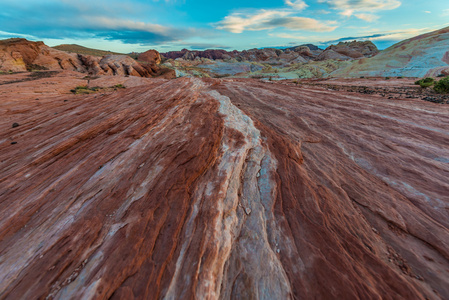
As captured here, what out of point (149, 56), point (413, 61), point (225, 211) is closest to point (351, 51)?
point (413, 61)

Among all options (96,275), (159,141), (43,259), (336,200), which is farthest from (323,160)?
(43,259)

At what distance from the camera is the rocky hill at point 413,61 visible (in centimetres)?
3472

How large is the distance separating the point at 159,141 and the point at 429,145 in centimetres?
1188

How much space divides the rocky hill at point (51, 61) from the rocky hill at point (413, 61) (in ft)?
209

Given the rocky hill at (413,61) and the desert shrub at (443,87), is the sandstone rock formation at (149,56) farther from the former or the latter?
the desert shrub at (443,87)

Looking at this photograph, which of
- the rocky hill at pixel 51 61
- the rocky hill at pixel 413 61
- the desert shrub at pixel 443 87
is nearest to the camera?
the desert shrub at pixel 443 87

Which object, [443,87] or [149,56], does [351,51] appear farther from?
[443,87]

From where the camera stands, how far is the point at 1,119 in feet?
39.2

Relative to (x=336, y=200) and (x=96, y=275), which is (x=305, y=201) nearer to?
(x=336, y=200)

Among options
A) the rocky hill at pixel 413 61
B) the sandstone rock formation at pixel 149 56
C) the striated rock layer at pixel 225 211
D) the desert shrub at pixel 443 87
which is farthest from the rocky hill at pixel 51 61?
the rocky hill at pixel 413 61

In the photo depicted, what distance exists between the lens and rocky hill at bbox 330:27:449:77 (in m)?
34.7

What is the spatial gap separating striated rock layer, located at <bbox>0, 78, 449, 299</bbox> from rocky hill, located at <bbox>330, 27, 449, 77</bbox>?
41175 mm

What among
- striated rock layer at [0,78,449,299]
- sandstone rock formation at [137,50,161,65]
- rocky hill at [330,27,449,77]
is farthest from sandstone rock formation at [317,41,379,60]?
striated rock layer at [0,78,449,299]

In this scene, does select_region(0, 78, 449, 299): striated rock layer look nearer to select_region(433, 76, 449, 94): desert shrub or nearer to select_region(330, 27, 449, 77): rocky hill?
select_region(433, 76, 449, 94): desert shrub
